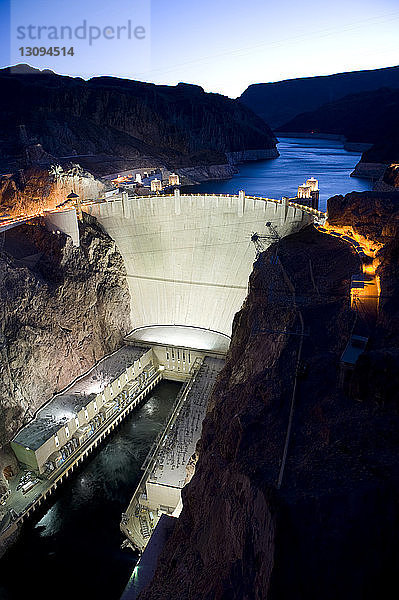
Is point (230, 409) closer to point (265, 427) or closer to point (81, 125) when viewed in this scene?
point (265, 427)

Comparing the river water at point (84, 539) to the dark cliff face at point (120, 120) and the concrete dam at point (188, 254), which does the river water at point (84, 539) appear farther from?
the dark cliff face at point (120, 120)

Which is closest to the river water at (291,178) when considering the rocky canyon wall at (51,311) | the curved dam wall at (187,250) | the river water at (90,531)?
the curved dam wall at (187,250)

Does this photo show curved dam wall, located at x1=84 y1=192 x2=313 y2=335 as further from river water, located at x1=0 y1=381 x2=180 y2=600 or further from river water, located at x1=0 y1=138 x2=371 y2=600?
river water, located at x1=0 y1=381 x2=180 y2=600

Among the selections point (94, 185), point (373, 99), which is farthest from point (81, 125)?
point (373, 99)

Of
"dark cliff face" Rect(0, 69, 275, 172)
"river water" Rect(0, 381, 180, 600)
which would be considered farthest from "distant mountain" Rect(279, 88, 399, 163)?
"river water" Rect(0, 381, 180, 600)

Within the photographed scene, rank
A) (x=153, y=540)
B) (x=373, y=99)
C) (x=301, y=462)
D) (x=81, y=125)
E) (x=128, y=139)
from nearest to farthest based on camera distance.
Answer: (x=301, y=462), (x=153, y=540), (x=81, y=125), (x=128, y=139), (x=373, y=99)

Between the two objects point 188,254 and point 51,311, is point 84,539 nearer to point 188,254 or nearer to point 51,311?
point 51,311

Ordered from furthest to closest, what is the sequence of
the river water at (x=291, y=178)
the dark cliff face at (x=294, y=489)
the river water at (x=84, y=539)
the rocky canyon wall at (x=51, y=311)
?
1. the river water at (x=291, y=178)
2. the rocky canyon wall at (x=51, y=311)
3. the river water at (x=84, y=539)
4. the dark cliff face at (x=294, y=489)
